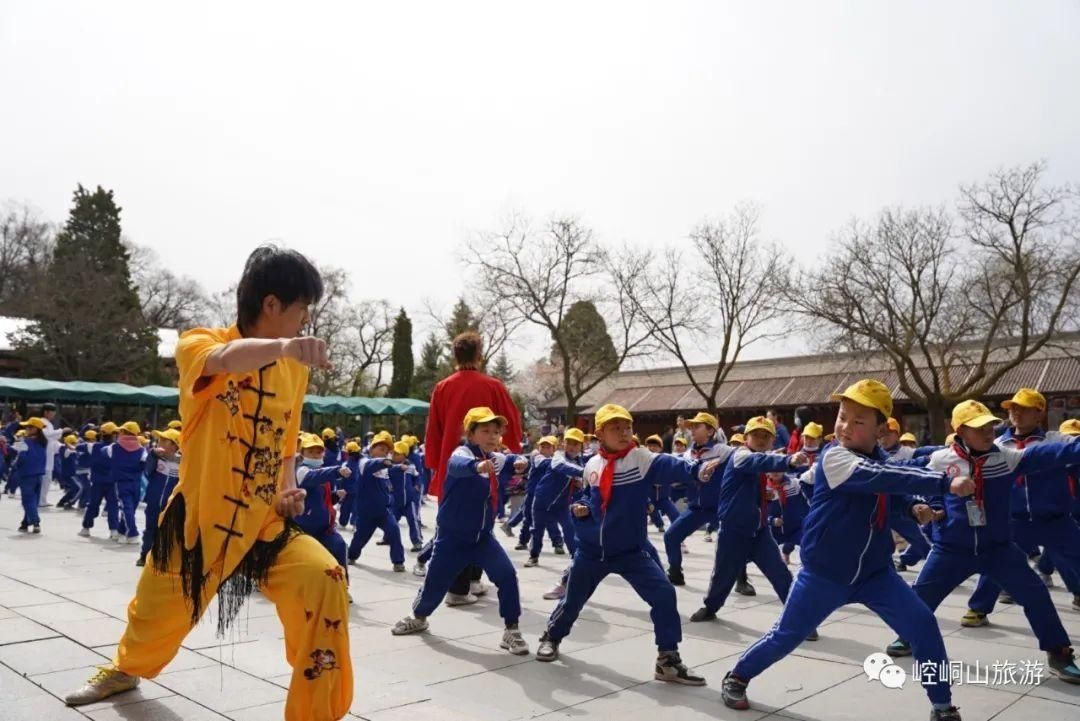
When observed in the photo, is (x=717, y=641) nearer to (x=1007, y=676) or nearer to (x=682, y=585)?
(x=1007, y=676)

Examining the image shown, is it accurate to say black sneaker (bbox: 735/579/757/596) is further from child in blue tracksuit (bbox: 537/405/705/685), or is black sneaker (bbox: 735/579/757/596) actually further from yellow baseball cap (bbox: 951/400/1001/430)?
yellow baseball cap (bbox: 951/400/1001/430)

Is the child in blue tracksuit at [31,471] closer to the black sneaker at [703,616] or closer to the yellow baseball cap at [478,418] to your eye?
the yellow baseball cap at [478,418]

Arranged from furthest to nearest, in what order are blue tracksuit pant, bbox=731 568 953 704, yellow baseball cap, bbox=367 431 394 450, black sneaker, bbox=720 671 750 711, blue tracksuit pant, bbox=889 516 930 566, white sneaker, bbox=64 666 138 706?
yellow baseball cap, bbox=367 431 394 450, blue tracksuit pant, bbox=889 516 930 566, black sneaker, bbox=720 671 750 711, blue tracksuit pant, bbox=731 568 953 704, white sneaker, bbox=64 666 138 706

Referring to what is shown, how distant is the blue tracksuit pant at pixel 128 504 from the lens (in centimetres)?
1206

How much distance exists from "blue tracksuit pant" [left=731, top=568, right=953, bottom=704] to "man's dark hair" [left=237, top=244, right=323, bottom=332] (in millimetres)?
2861

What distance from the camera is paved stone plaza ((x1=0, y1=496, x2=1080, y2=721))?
14.1ft

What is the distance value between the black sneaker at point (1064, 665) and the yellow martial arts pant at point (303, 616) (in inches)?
171

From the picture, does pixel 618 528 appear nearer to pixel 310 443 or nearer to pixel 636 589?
pixel 636 589

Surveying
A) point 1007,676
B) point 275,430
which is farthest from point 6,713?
point 1007,676

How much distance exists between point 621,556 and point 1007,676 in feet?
7.95

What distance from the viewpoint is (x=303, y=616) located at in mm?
3094

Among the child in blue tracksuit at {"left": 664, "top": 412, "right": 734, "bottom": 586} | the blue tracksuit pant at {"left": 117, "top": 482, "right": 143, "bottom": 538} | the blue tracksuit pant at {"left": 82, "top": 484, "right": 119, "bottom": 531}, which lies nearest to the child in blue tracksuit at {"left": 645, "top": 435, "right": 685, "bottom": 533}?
the child in blue tracksuit at {"left": 664, "top": 412, "right": 734, "bottom": 586}

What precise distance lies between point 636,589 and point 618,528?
40 centimetres

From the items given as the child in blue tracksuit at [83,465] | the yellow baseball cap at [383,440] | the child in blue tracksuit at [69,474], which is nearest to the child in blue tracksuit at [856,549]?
the yellow baseball cap at [383,440]
